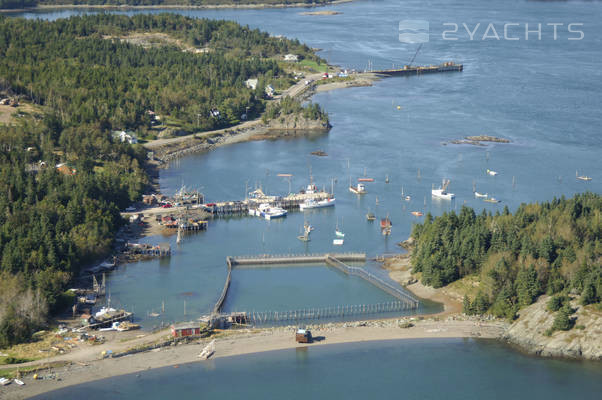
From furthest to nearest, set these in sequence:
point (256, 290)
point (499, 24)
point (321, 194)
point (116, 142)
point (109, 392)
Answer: point (499, 24) < point (116, 142) < point (321, 194) < point (256, 290) < point (109, 392)

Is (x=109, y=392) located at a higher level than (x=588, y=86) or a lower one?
lower

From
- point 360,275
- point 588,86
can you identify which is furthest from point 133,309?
point 588,86

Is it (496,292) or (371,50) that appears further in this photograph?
(371,50)

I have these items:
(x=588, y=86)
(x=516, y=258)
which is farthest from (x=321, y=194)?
(x=588, y=86)

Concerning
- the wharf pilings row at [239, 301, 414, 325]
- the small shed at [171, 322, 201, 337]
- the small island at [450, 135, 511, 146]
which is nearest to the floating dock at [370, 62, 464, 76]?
the small island at [450, 135, 511, 146]

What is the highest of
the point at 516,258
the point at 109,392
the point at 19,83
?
the point at 19,83

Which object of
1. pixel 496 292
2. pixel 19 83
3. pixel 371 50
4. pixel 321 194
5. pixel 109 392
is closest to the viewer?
pixel 109 392

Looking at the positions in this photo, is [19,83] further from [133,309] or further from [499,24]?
[499,24]

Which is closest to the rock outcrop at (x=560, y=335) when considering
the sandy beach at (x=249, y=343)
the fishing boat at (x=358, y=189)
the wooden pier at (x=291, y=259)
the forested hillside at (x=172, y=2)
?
Result: the sandy beach at (x=249, y=343)
